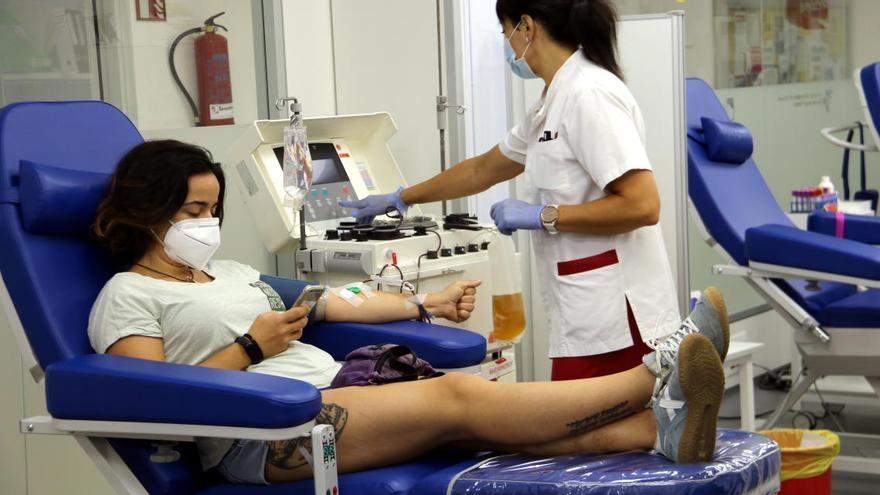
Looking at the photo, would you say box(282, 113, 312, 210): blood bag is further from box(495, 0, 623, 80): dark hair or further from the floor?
the floor

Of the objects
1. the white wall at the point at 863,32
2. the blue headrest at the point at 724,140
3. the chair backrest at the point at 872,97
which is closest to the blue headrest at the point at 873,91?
the chair backrest at the point at 872,97

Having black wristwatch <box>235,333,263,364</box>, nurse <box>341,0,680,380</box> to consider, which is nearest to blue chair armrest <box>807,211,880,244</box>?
nurse <box>341,0,680,380</box>

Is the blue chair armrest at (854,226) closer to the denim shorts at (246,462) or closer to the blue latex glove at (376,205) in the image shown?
the blue latex glove at (376,205)

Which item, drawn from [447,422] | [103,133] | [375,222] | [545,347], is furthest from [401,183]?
[447,422]

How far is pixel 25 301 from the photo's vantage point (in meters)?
2.01

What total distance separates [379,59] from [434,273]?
50.7 inches

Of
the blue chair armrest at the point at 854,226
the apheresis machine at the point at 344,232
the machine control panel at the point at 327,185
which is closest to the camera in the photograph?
the apheresis machine at the point at 344,232

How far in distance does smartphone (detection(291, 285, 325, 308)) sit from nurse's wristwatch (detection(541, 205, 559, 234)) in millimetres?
476

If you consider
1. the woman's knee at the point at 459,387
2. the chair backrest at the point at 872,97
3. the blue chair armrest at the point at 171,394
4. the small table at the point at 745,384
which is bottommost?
the small table at the point at 745,384

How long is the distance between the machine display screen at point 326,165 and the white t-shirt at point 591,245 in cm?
117

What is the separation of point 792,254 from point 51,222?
6.77 ft

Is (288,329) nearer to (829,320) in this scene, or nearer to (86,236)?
(86,236)

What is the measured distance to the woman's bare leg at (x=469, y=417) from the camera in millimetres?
1957

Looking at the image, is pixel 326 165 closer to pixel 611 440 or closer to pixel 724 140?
pixel 724 140
